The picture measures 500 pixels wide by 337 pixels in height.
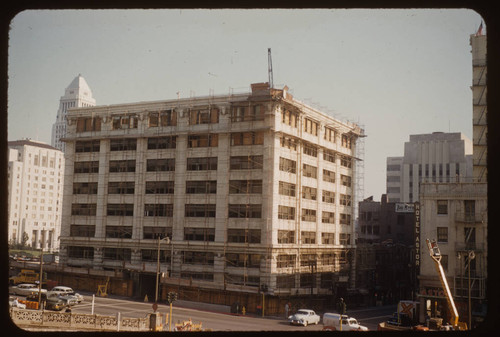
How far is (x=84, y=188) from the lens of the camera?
58.8 m

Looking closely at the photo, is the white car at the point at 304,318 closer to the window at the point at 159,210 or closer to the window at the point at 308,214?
the window at the point at 308,214

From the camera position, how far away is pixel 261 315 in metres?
45.0

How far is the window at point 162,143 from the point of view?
54.9 m

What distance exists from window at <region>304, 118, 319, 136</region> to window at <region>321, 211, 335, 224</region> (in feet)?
30.0

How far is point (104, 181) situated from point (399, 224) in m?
47.7

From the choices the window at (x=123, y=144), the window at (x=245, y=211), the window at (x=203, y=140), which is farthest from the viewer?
the window at (x=123, y=144)

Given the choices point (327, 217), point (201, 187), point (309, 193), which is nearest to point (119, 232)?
point (201, 187)

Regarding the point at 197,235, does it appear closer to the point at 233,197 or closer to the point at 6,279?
the point at 233,197

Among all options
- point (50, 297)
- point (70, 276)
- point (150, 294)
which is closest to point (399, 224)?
point (150, 294)

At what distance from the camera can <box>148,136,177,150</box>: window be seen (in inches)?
2162

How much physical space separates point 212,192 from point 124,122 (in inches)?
540

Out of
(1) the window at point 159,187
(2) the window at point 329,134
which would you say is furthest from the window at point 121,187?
(2) the window at point 329,134

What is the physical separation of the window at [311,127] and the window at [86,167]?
23459 mm
